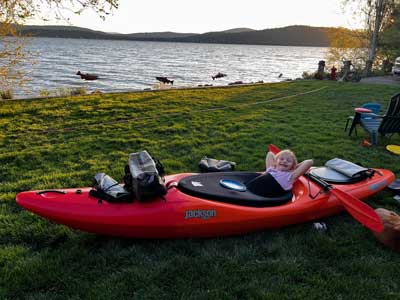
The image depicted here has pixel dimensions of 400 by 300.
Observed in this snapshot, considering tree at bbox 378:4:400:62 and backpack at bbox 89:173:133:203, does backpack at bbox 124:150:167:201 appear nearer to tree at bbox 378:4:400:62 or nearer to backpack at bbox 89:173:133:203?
backpack at bbox 89:173:133:203

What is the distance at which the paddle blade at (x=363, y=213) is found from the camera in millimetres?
2988

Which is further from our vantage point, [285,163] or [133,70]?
[133,70]

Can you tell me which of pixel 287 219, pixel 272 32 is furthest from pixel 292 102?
pixel 272 32

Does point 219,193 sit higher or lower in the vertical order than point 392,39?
lower

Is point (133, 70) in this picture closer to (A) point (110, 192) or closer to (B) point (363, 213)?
(A) point (110, 192)

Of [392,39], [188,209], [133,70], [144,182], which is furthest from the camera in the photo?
[133,70]

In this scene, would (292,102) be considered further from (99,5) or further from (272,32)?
(272,32)

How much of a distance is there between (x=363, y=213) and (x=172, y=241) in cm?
181

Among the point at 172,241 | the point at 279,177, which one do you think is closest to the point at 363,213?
the point at 279,177

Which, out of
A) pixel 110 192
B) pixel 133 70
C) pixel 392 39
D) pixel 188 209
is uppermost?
pixel 392 39

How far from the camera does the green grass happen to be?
2598 mm

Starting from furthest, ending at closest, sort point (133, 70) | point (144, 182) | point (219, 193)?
point (133, 70) < point (219, 193) < point (144, 182)

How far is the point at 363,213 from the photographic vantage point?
308 cm

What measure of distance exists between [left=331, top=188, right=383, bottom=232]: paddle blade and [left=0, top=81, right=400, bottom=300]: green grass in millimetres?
285
